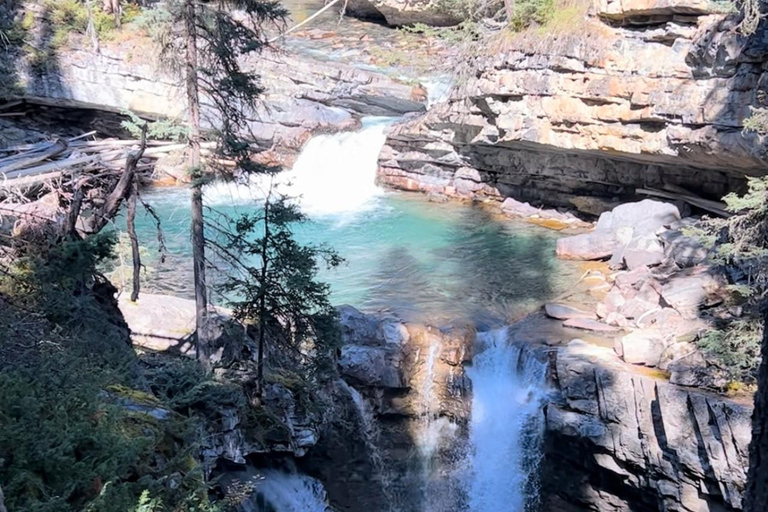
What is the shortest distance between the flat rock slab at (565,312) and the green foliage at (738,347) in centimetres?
368

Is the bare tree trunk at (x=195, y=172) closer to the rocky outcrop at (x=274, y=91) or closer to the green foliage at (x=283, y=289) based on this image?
the green foliage at (x=283, y=289)

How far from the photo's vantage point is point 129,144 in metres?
9.80

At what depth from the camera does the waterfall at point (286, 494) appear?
10.2 metres

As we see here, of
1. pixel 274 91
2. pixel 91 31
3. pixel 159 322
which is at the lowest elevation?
pixel 159 322

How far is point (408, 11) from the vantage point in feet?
100

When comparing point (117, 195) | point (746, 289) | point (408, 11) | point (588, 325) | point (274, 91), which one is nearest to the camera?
point (117, 195)

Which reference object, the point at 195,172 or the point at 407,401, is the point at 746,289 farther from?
the point at 195,172

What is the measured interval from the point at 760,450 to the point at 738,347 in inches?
280

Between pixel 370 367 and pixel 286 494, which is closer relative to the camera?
pixel 286 494

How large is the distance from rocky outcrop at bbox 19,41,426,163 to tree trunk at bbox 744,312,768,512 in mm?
21624

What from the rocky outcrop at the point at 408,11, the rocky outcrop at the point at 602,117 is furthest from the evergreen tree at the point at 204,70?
the rocky outcrop at the point at 408,11

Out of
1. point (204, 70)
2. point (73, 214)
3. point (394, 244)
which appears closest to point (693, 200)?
point (394, 244)

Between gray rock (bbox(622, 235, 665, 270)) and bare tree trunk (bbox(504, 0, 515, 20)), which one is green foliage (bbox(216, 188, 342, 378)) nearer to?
gray rock (bbox(622, 235, 665, 270))

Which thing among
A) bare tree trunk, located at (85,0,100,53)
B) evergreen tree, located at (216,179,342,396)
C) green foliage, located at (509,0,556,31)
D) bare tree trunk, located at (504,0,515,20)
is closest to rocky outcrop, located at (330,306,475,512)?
evergreen tree, located at (216,179,342,396)
